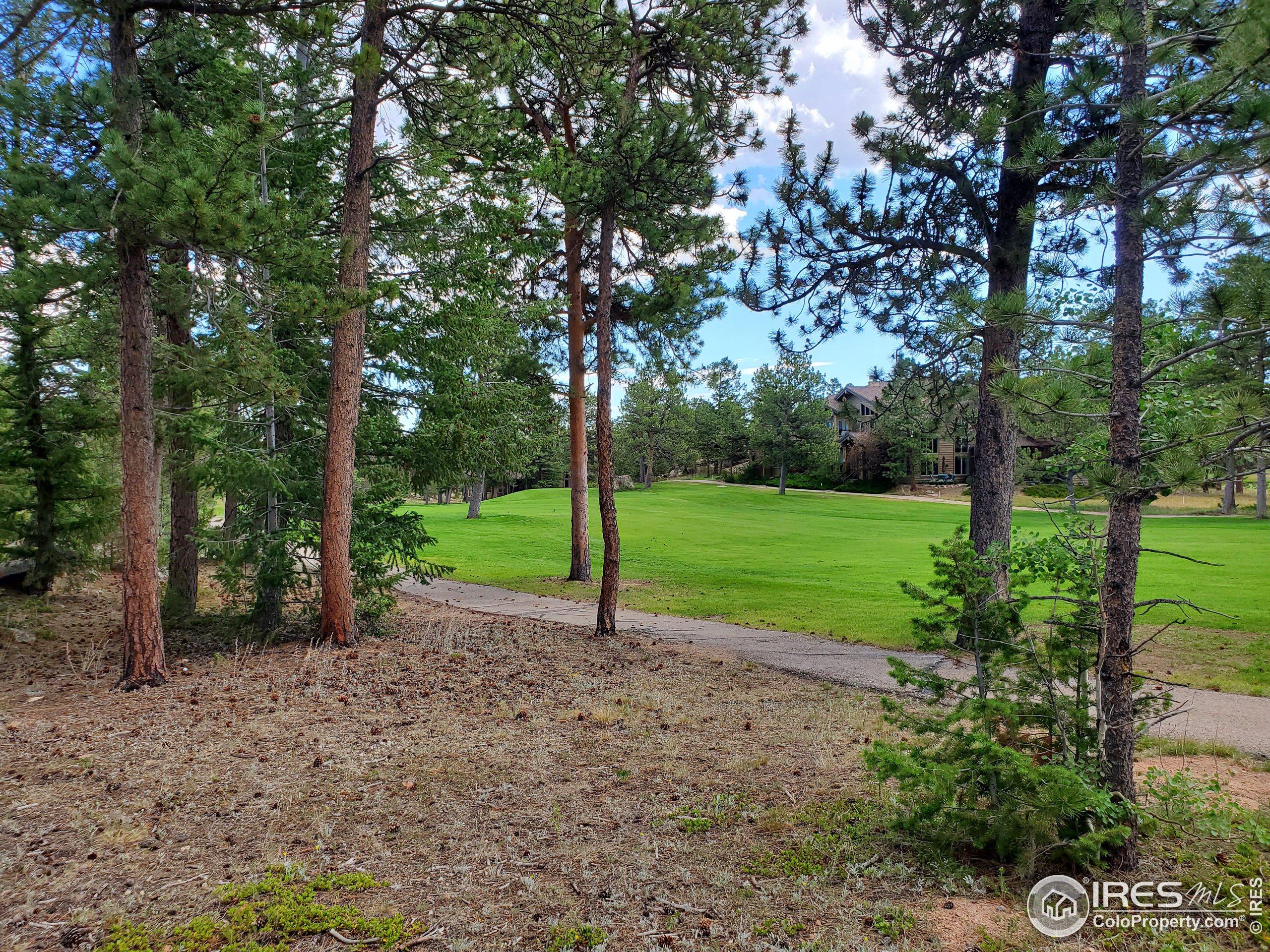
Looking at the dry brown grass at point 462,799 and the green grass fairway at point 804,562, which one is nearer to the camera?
the dry brown grass at point 462,799

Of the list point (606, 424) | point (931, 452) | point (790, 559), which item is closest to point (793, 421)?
point (931, 452)

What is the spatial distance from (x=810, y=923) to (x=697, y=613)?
9.64m

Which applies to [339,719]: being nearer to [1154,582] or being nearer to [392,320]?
[392,320]

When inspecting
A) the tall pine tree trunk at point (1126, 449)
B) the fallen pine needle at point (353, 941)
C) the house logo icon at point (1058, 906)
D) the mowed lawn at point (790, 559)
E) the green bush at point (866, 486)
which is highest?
the tall pine tree trunk at point (1126, 449)

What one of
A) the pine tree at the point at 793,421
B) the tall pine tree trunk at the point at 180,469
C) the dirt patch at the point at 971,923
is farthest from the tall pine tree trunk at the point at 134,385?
the pine tree at the point at 793,421

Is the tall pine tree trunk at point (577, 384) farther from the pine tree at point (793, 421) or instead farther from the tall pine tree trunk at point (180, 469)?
the pine tree at point (793, 421)

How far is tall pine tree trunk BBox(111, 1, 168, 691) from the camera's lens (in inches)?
261

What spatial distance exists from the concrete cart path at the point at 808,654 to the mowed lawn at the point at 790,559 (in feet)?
2.25

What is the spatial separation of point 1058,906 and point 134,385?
26.9 feet

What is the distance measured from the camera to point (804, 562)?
20.1 meters

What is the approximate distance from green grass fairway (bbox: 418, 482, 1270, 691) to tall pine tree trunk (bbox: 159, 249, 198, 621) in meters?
6.83

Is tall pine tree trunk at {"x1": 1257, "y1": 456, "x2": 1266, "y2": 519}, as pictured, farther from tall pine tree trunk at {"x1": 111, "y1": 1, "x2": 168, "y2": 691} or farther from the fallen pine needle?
tall pine tree trunk at {"x1": 111, "y1": 1, "x2": 168, "y2": 691}

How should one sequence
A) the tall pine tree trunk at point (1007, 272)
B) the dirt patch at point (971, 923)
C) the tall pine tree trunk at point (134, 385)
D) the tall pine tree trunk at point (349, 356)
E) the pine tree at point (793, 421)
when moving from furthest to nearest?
1. the pine tree at point (793, 421)
2. the tall pine tree trunk at point (349, 356)
3. the tall pine tree trunk at point (1007, 272)
4. the tall pine tree trunk at point (134, 385)
5. the dirt patch at point (971, 923)

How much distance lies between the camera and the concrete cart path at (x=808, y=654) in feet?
19.5
